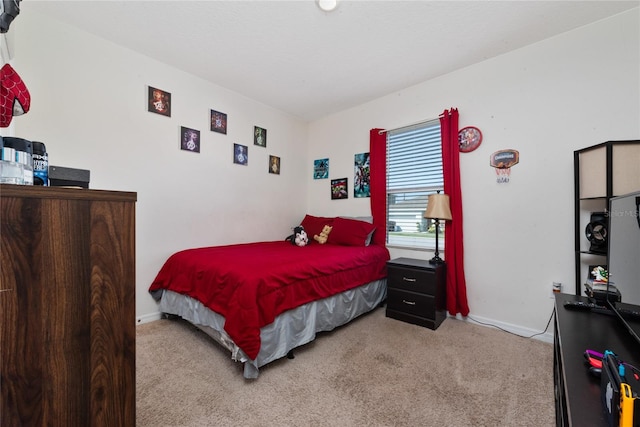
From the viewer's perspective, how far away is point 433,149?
2820 mm

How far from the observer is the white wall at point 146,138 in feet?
6.47

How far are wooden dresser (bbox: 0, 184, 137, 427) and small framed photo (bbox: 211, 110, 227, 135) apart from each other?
2.39m

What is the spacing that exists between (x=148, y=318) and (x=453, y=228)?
10.2ft

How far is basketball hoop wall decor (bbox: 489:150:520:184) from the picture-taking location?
2.29 metres

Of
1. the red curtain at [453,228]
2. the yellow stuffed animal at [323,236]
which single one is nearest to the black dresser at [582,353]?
the red curtain at [453,228]

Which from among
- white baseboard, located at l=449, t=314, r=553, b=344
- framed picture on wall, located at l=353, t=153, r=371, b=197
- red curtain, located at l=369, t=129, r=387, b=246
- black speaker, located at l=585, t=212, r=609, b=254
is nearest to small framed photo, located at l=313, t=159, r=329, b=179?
framed picture on wall, located at l=353, t=153, r=371, b=197

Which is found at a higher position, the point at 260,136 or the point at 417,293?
the point at 260,136

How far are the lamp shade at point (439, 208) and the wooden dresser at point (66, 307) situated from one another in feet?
7.91

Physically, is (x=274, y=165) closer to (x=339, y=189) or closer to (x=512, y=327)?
(x=339, y=189)

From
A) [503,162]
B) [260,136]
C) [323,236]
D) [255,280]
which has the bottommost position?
[255,280]

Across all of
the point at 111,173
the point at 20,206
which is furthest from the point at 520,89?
the point at 111,173

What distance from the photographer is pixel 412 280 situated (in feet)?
8.09

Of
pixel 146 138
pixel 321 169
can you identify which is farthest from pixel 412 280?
pixel 146 138

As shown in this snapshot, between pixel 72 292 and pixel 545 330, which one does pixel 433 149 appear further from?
pixel 72 292
